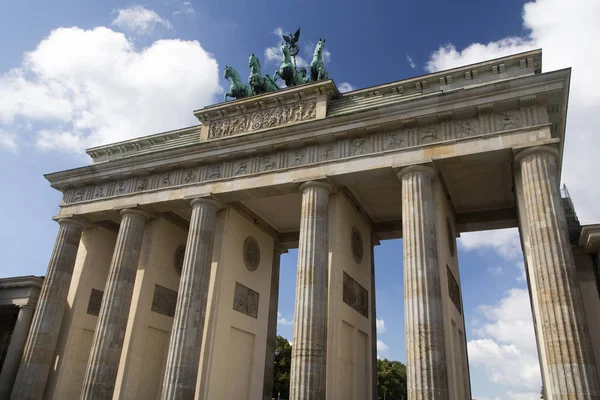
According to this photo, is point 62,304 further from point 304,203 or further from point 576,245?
point 576,245

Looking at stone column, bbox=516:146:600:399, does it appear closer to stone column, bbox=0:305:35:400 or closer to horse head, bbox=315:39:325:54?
horse head, bbox=315:39:325:54

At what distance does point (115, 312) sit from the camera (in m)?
21.9

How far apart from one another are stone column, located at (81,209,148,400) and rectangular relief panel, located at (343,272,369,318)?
406 inches

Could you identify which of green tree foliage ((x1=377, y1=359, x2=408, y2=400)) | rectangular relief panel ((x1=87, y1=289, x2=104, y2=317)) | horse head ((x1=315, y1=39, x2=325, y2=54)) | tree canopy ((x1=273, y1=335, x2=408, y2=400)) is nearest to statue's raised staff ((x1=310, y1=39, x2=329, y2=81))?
horse head ((x1=315, y1=39, x2=325, y2=54))

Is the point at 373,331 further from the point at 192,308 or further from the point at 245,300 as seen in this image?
the point at 192,308

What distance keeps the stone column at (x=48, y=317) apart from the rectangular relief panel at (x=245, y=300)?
9096 mm

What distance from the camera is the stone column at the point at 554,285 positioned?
1348cm

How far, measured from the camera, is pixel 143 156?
78.4ft

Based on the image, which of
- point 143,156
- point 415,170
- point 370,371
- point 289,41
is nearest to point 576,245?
point 415,170

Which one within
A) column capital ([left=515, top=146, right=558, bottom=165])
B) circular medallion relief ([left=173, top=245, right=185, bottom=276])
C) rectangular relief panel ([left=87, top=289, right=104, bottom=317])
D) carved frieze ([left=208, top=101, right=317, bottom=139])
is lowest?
rectangular relief panel ([left=87, top=289, right=104, bottom=317])

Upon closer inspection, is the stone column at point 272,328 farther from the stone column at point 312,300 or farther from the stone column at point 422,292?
the stone column at point 422,292

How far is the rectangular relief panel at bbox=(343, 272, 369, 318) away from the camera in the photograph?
20328 millimetres

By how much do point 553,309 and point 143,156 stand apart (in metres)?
19.0

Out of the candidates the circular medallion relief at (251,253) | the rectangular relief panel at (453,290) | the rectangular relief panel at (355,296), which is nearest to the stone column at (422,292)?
the rectangular relief panel at (453,290)
